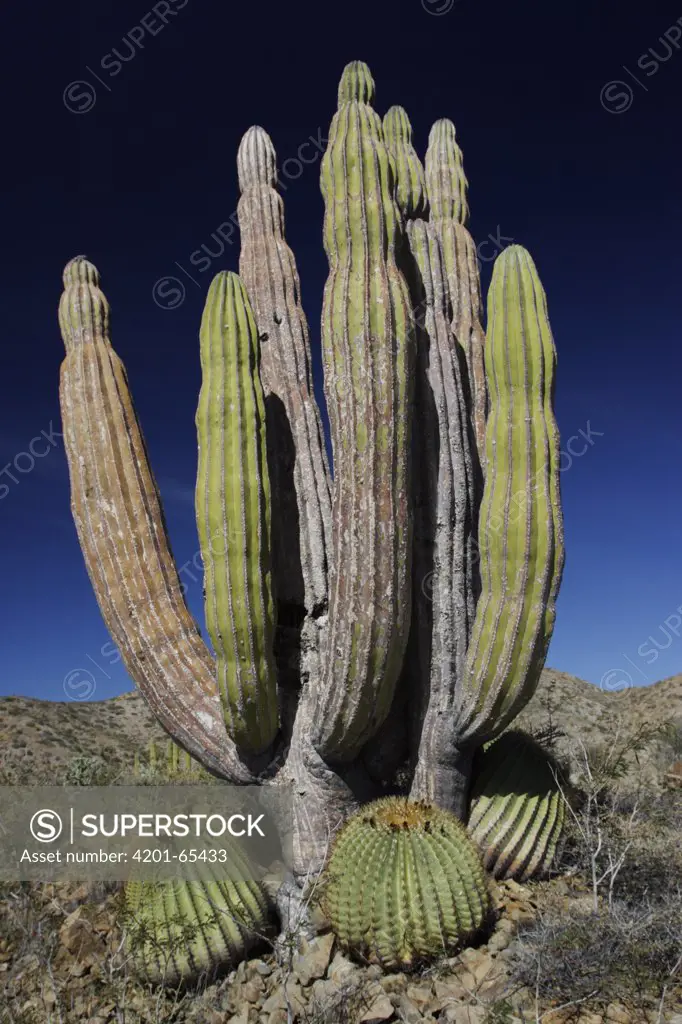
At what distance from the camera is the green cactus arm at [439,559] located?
4.68 metres

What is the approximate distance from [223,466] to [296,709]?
5.80ft

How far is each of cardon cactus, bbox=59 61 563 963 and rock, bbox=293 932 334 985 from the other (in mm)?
624

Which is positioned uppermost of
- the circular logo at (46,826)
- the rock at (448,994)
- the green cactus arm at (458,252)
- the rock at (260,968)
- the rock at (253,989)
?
the green cactus arm at (458,252)

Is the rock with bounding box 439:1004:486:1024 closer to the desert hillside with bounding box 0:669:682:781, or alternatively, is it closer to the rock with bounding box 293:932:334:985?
the rock with bounding box 293:932:334:985

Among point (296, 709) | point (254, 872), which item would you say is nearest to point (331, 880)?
point (254, 872)

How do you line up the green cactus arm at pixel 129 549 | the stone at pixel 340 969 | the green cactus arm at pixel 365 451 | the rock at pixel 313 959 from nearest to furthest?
1. the stone at pixel 340 969
2. the rock at pixel 313 959
3. the green cactus arm at pixel 365 451
4. the green cactus arm at pixel 129 549

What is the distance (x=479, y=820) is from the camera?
4.60 meters

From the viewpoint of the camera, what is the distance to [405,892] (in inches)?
139

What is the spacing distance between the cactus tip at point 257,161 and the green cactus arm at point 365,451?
1.55m

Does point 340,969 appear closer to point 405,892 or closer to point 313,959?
point 313,959

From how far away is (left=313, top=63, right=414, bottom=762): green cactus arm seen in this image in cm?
423

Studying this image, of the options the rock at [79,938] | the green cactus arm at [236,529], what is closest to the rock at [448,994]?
the green cactus arm at [236,529]

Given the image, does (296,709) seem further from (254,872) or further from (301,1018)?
(301,1018)

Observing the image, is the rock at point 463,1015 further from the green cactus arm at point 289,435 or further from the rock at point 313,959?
the green cactus arm at point 289,435
